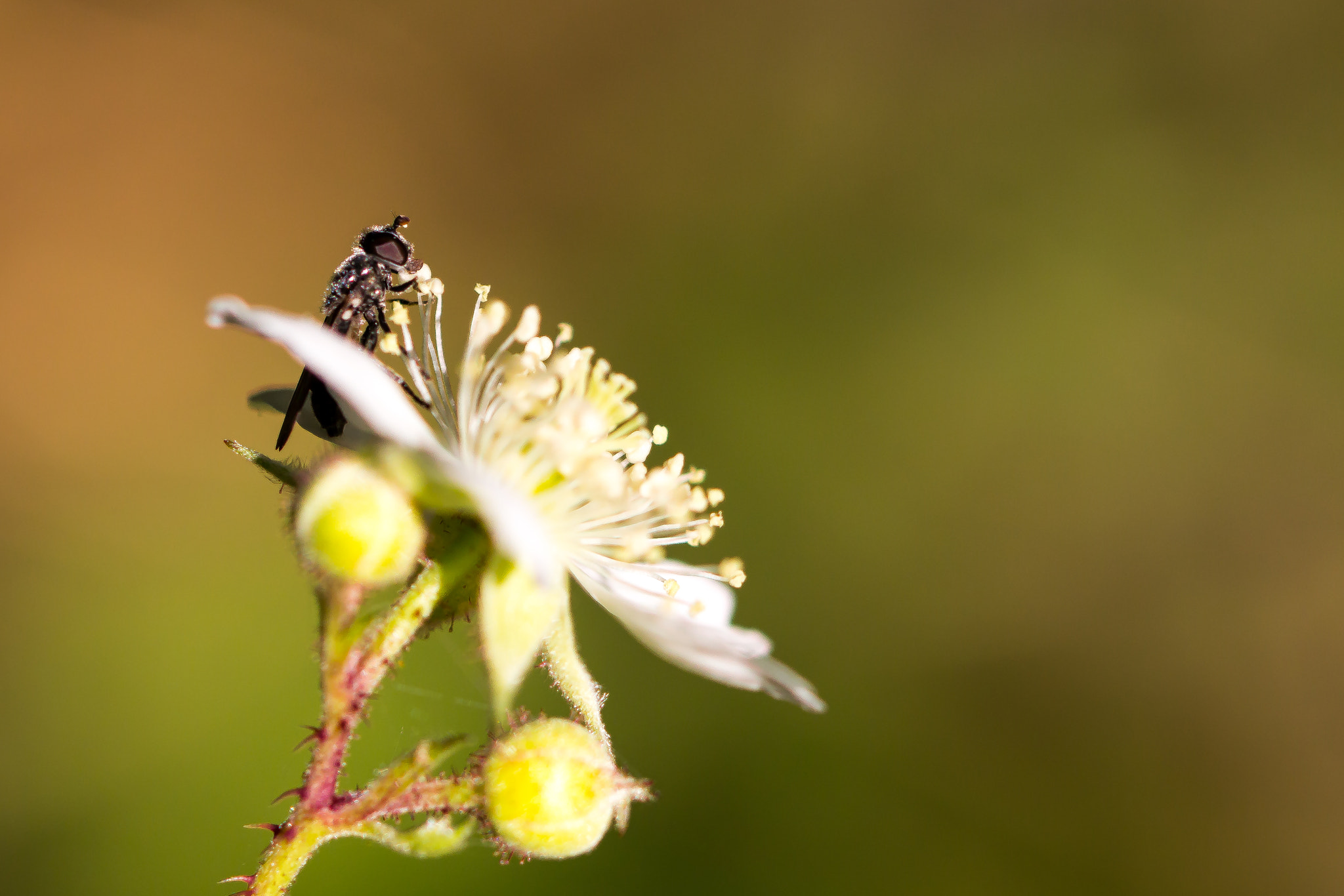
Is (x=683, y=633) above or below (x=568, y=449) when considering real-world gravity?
below

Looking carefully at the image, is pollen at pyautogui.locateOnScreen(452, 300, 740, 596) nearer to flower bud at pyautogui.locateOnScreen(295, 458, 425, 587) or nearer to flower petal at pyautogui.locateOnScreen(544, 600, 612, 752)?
flower petal at pyautogui.locateOnScreen(544, 600, 612, 752)

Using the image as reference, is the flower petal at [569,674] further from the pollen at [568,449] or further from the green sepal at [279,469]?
the green sepal at [279,469]

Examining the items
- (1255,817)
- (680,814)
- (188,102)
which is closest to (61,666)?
(680,814)

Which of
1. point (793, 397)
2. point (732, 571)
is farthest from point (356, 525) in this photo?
point (793, 397)

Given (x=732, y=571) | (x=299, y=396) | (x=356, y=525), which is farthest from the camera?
(x=732, y=571)

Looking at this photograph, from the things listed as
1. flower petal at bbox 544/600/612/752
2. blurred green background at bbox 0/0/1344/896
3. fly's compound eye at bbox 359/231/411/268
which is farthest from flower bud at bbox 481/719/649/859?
blurred green background at bbox 0/0/1344/896

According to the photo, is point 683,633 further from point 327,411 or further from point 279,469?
point 327,411

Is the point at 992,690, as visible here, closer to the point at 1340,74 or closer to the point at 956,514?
the point at 956,514

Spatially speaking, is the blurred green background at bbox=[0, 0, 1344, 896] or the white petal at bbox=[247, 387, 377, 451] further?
the blurred green background at bbox=[0, 0, 1344, 896]
